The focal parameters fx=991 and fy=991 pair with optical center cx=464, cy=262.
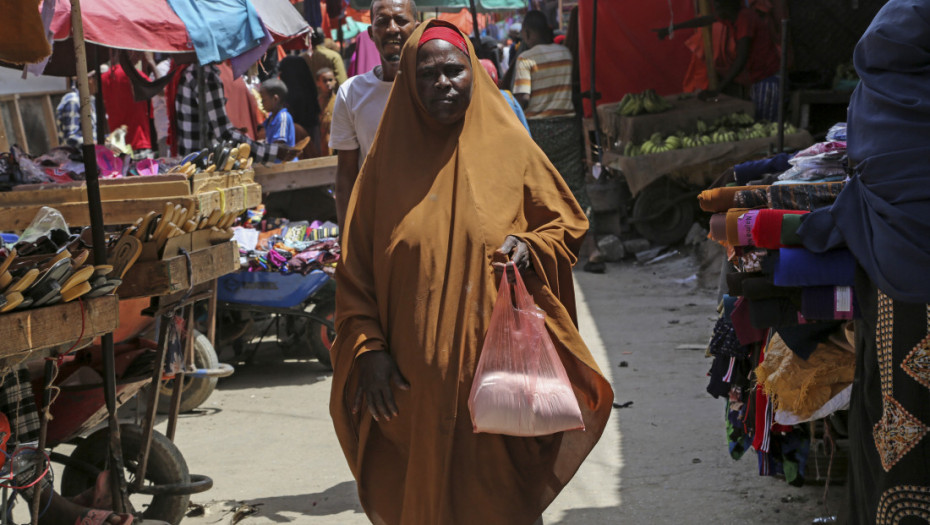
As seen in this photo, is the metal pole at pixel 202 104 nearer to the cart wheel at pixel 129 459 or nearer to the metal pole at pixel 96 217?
the cart wheel at pixel 129 459

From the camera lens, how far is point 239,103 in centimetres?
1008

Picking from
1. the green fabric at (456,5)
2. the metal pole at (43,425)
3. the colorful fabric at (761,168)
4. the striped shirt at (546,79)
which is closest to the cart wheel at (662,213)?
the striped shirt at (546,79)

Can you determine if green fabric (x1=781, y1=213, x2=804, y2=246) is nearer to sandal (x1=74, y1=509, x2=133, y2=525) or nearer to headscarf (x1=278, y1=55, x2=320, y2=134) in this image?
sandal (x1=74, y1=509, x2=133, y2=525)

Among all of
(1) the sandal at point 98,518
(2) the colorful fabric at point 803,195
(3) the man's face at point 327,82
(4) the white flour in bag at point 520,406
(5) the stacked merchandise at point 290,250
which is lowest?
(1) the sandal at point 98,518

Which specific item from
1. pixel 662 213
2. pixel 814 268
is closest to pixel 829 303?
pixel 814 268

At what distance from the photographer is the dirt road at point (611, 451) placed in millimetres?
4246

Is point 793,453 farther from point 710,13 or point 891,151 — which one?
point 710,13

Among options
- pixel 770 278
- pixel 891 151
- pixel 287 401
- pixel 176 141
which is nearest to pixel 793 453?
pixel 770 278

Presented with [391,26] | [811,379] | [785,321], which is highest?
[391,26]

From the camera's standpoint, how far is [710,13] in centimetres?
1070

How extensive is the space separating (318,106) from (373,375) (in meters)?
8.92

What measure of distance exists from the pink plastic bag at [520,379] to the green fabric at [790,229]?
99 centimetres

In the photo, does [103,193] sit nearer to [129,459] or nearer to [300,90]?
[129,459]

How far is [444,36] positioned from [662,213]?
25.9ft
